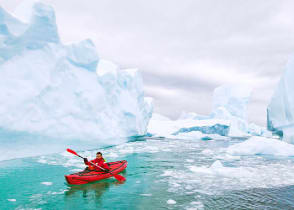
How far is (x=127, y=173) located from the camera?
962cm

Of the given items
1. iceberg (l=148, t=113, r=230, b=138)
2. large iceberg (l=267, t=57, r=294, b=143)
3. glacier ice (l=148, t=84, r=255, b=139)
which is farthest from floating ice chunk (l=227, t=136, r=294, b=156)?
glacier ice (l=148, t=84, r=255, b=139)

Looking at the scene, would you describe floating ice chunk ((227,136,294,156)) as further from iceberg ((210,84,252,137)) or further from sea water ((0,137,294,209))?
iceberg ((210,84,252,137))

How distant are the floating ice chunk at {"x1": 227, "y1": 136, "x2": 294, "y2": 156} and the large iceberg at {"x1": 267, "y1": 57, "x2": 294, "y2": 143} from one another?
17.0 feet

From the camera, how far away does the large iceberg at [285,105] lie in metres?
19.6

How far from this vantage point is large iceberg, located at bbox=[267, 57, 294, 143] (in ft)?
64.2

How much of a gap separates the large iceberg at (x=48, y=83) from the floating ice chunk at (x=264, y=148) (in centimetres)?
946

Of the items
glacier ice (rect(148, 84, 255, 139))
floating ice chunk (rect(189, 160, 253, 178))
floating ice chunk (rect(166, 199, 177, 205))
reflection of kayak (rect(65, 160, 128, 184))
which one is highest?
glacier ice (rect(148, 84, 255, 139))

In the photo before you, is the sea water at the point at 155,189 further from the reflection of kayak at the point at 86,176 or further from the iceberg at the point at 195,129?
the iceberg at the point at 195,129

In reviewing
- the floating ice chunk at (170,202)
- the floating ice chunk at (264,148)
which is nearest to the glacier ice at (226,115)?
the floating ice chunk at (264,148)

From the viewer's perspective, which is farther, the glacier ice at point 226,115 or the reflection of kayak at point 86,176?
the glacier ice at point 226,115

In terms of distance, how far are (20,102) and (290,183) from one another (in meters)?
11.7

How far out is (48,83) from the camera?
12.3 metres

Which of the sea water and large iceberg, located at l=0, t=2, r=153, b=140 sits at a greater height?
large iceberg, located at l=0, t=2, r=153, b=140

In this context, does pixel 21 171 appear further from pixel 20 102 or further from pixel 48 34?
pixel 48 34
